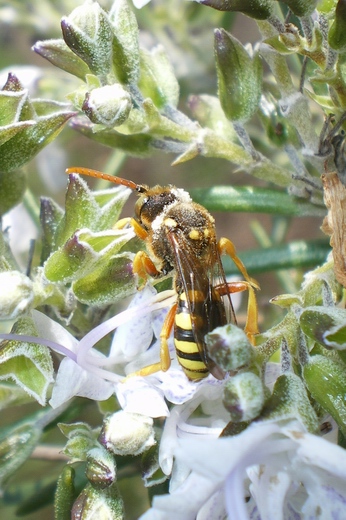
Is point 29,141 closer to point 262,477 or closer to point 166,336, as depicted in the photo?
point 166,336

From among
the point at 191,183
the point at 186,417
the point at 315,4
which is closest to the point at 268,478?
the point at 186,417

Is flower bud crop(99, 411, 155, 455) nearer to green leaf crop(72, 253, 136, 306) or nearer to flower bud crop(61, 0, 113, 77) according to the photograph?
green leaf crop(72, 253, 136, 306)

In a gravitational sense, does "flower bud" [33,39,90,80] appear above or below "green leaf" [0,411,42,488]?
above

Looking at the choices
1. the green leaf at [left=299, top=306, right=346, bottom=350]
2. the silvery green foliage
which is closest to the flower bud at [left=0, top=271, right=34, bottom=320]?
the silvery green foliage

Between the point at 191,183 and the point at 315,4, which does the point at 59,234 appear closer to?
the point at 315,4

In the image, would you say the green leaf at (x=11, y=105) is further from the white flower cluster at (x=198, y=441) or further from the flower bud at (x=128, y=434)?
the flower bud at (x=128, y=434)
